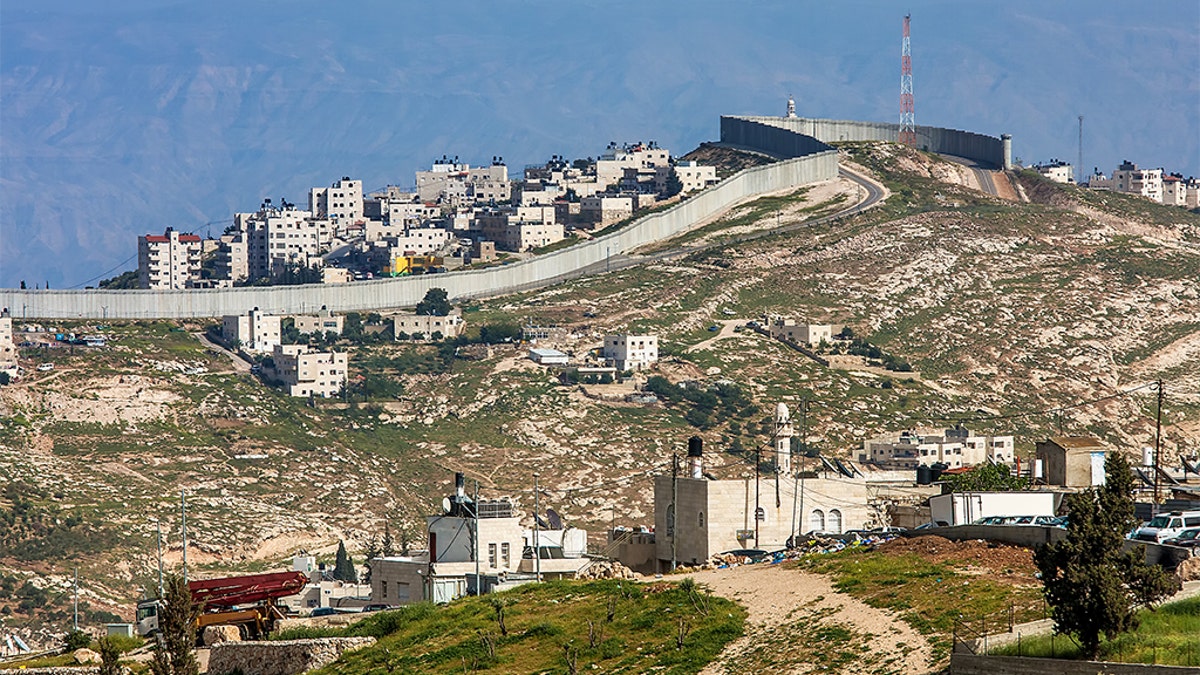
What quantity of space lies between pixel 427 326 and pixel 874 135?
62.4 metres

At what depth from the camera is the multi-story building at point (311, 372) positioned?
124 m

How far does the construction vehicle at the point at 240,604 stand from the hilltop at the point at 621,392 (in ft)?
106

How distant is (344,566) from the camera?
71625 mm

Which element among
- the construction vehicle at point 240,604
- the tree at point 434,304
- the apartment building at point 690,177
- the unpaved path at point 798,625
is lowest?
the construction vehicle at point 240,604

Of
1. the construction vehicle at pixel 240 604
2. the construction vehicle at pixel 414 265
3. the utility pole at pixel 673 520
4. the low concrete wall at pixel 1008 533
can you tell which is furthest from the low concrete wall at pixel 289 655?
the construction vehicle at pixel 414 265

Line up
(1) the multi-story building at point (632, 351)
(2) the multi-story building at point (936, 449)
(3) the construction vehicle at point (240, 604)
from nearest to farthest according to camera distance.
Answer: (3) the construction vehicle at point (240, 604), (2) the multi-story building at point (936, 449), (1) the multi-story building at point (632, 351)

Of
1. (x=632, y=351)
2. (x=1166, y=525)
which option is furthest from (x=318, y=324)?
(x=1166, y=525)

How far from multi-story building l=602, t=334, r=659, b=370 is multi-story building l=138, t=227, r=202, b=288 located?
61.4m

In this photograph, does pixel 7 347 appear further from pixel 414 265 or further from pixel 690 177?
pixel 690 177

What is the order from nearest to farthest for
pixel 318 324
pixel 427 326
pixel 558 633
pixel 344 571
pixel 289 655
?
1. pixel 558 633
2. pixel 289 655
3. pixel 344 571
4. pixel 427 326
5. pixel 318 324

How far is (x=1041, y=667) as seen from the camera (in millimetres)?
26766

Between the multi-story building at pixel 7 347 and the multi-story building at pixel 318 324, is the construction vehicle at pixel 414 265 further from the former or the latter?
the multi-story building at pixel 7 347

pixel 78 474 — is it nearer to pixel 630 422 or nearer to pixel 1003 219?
pixel 630 422

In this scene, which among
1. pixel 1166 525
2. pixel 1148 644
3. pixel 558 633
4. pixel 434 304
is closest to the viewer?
pixel 1148 644
